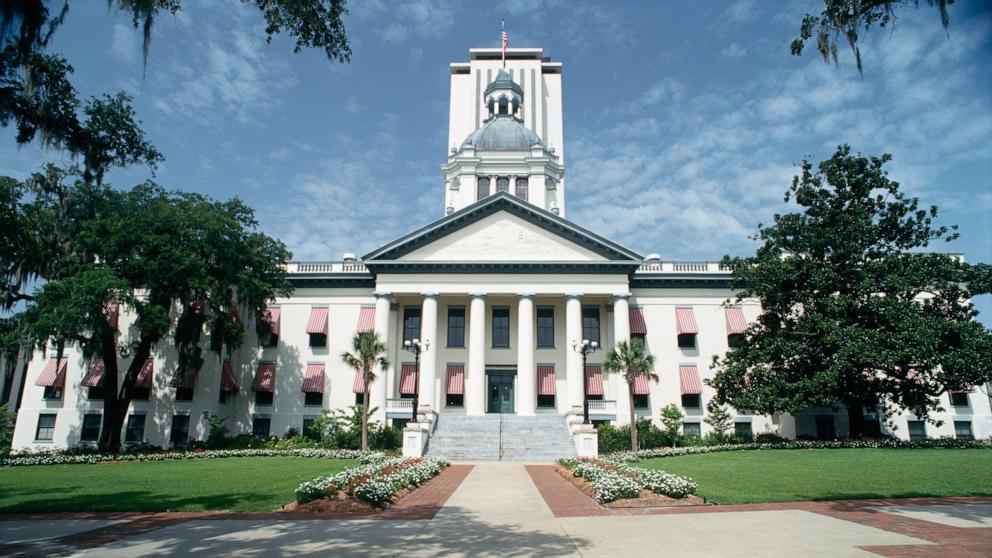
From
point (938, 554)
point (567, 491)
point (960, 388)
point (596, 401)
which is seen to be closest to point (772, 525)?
point (938, 554)

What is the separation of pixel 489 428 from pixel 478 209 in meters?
13.4

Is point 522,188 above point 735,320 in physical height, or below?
above

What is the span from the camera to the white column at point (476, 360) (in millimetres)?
34594

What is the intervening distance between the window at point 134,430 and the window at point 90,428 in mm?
1675

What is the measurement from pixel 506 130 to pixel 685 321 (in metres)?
24.1

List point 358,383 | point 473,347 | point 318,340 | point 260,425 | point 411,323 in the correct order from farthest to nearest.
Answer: point 411,323, point 318,340, point 260,425, point 358,383, point 473,347

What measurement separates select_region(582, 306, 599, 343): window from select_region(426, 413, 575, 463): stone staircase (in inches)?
266

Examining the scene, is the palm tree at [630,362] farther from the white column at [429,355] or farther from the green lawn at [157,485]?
the green lawn at [157,485]

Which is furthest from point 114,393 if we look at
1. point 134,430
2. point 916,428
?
point 916,428

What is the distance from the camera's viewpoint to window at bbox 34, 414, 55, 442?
117 ft

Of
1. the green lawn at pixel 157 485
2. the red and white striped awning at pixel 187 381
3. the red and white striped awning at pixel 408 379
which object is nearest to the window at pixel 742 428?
the red and white striped awning at pixel 408 379

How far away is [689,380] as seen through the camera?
121 ft

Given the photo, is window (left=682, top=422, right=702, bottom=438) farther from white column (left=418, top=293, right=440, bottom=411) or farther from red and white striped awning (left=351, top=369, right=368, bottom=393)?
red and white striped awning (left=351, top=369, right=368, bottom=393)

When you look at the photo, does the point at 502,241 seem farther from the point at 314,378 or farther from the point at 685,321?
the point at 314,378
